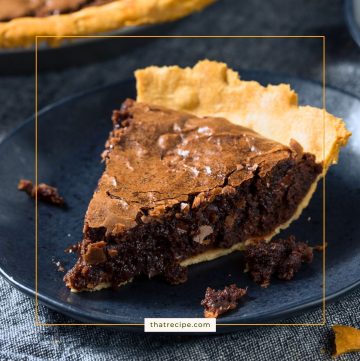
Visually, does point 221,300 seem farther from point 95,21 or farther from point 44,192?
point 95,21

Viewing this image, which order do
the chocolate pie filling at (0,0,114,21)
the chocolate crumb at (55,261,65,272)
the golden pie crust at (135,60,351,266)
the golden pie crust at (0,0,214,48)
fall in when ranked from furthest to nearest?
the chocolate pie filling at (0,0,114,21) < the golden pie crust at (0,0,214,48) < the golden pie crust at (135,60,351,266) < the chocolate crumb at (55,261,65,272)

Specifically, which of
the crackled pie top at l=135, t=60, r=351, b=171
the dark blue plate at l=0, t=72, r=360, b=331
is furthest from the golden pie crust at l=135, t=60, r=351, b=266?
the dark blue plate at l=0, t=72, r=360, b=331

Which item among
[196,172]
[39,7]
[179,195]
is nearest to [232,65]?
[39,7]

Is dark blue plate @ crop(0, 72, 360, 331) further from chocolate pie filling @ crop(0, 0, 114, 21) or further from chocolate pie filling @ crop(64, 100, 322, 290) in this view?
chocolate pie filling @ crop(0, 0, 114, 21)

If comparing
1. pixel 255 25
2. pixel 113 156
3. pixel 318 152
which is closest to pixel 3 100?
pixel 113 156

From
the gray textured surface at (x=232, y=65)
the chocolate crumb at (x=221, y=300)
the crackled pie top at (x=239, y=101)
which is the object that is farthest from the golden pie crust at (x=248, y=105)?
the gray textured surface at (x=232, y=65)

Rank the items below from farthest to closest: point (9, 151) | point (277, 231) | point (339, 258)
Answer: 1. point (9, 151)
2. point (277, 231)
3. point (339, 258)

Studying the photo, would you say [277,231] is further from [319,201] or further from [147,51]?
[147,51]
